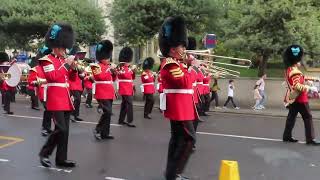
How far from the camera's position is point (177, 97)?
6652 mm

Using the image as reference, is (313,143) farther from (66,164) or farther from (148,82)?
(148,82)

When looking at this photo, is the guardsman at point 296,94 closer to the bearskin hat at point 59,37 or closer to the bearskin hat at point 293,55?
the bearskin hat at point 293,55

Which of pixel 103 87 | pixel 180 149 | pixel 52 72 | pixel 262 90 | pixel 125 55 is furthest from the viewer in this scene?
pixel 262 90

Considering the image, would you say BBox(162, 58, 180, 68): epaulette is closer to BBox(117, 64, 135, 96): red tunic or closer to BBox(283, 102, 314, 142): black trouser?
BBox(283, 102, 314, 142): black trouser

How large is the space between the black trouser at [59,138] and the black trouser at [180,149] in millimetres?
1776

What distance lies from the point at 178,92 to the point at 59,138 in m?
2.02

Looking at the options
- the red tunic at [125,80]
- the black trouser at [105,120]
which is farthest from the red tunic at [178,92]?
the red tunic at [125,80]

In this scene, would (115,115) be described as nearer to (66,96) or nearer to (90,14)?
(66,96)

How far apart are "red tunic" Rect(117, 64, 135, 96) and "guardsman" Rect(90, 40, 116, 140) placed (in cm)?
124

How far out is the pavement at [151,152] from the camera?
7.26 metres

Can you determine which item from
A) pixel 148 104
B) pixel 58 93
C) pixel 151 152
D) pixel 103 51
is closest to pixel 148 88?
pixel 148 104

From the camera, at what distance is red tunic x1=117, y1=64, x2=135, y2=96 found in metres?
11.7

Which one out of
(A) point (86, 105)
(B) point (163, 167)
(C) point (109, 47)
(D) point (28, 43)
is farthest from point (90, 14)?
(B) point (163, 167)

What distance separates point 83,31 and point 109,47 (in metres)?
12.2
